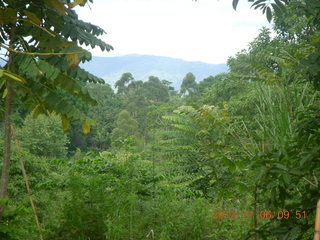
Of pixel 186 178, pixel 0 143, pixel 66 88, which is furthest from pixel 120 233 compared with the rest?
pixel 0 143

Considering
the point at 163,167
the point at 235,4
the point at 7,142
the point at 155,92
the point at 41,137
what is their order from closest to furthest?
1. the point at 235,4
2. the point at 7,142
3. the point at 163,167
4. the point at 41,137
5. the point at 155,92

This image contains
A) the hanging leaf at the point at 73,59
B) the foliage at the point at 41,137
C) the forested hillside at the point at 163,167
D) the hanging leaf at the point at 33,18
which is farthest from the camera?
the foliage at the point at 41,137

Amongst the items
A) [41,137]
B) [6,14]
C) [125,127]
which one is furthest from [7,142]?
[125,127]

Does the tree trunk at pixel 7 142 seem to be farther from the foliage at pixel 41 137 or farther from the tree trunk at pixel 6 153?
the foliage at pixel 41 137

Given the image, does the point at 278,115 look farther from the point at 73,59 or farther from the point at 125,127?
the point at 125,127

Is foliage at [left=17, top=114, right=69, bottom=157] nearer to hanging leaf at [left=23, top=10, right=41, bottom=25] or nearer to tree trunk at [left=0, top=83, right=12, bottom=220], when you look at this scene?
tree trunk at [left=0, top=83, right=12, bottom=220]

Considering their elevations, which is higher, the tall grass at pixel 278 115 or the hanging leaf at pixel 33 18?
the hanging leaf at pixel 33 18

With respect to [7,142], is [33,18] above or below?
above

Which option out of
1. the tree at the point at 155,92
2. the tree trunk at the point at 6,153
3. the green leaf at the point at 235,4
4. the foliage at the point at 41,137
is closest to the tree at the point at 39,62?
the tree trunk at the point at 6,153

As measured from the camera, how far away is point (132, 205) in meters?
3.33

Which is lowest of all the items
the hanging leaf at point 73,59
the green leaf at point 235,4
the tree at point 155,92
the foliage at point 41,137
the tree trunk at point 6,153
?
the foliage at point 41,137

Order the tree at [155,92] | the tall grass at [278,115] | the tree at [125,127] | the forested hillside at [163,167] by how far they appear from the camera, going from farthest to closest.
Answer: the tree at [155,92] < the tree at [125,127] < the tall grass at [278,115] < the forested hillside at [163,167]

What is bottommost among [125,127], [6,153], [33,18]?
[125,127]

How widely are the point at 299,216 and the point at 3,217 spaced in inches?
73.2
